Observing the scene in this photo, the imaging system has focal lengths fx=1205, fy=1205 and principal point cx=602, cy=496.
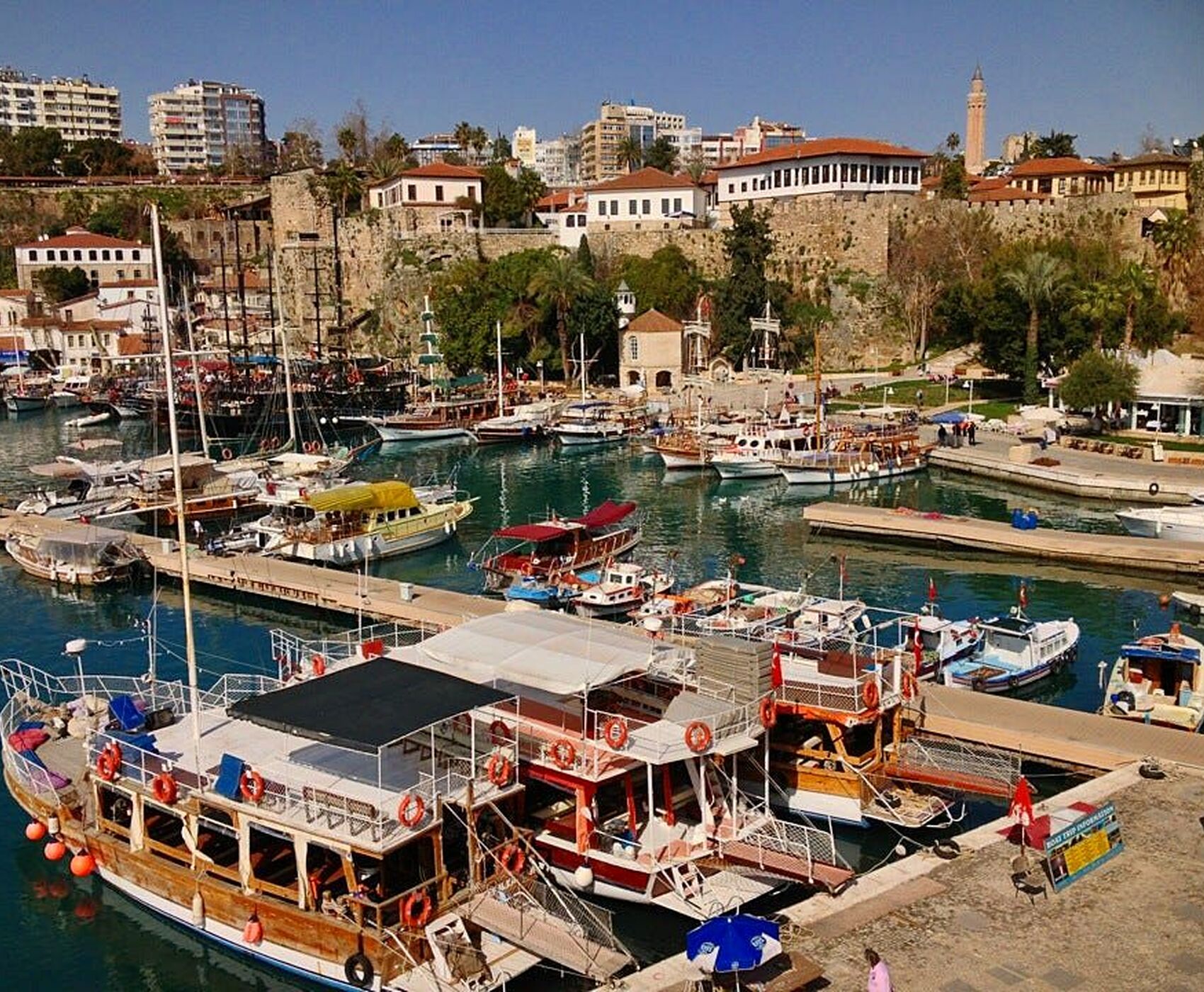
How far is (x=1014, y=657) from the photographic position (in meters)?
29.0

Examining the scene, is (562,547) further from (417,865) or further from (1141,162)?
(1141,162)

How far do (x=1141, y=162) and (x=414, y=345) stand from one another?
184 feet

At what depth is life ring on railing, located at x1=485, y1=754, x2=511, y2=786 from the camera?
17.9 meters

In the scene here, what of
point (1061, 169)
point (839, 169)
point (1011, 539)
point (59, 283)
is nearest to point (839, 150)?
point (839, 169)

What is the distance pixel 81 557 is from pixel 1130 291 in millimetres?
54224

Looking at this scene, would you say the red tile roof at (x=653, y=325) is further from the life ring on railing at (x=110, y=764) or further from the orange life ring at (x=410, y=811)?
the orange life ring at (x=410, y=811)

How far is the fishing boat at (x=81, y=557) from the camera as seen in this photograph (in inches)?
1570

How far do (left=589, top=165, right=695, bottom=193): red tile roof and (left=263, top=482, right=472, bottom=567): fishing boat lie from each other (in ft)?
177

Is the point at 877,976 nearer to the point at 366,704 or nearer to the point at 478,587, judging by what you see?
the point at 366,704

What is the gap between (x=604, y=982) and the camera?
15.6 meters

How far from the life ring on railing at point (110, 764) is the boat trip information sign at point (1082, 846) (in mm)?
14301

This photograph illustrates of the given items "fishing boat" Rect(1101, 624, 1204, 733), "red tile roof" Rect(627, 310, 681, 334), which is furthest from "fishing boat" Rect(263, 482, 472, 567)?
"red tile roof" Rect(627, 310, 681, 334)

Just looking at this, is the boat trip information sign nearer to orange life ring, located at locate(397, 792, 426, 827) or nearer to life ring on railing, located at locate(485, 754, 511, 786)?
life ring on railing, located at locate(485, 754, 511, 786)

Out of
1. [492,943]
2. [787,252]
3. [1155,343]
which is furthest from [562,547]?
[787,252]
